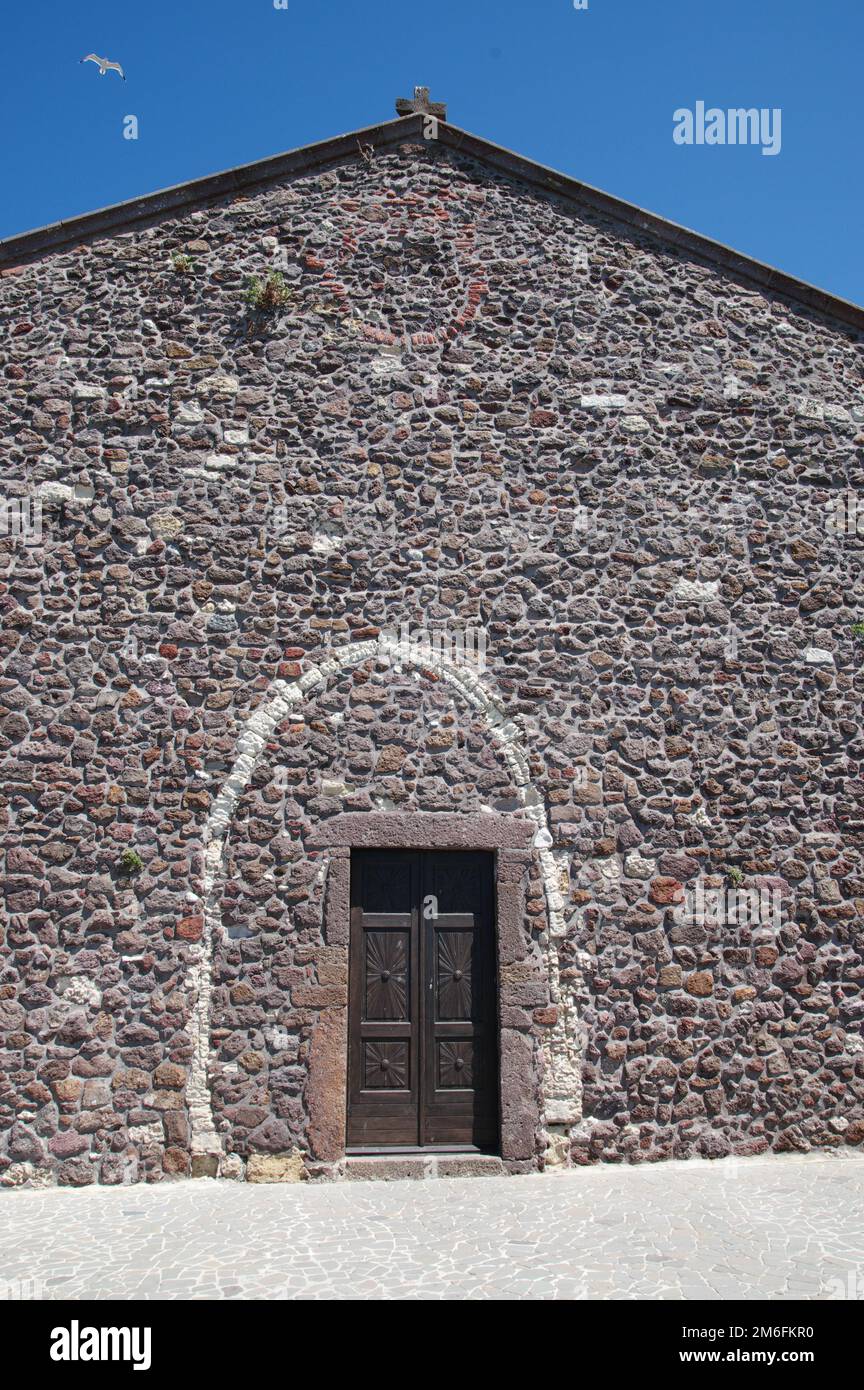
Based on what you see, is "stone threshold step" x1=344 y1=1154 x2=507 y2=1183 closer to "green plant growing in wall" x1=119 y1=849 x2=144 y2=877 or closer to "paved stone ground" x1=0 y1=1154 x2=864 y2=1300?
"paved stone ground" x1=0 y1=1154 x2=864 y2=1300

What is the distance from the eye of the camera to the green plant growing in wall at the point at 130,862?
6078 mm

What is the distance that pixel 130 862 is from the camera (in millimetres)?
6082

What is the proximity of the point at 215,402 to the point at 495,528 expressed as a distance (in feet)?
6.73

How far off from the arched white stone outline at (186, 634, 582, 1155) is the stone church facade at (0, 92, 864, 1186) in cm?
3

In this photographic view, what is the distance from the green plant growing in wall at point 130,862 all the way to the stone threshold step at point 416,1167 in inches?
82.0

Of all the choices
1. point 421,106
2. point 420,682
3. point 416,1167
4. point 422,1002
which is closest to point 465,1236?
point 416,1167

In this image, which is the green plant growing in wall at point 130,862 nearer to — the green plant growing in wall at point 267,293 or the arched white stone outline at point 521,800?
the arched white stone outline at point 521,800

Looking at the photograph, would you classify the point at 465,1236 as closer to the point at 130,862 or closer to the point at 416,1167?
the point at 416,1167

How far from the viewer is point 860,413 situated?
289 inches

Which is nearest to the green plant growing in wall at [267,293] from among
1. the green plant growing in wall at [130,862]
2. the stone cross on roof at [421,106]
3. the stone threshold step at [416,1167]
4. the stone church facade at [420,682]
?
the stone church facade at [420,682]

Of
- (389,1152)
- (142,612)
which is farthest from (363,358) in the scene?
(389,1152)

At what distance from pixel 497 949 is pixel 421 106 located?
593cm

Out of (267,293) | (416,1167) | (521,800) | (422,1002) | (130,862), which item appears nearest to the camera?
(416,1167)
